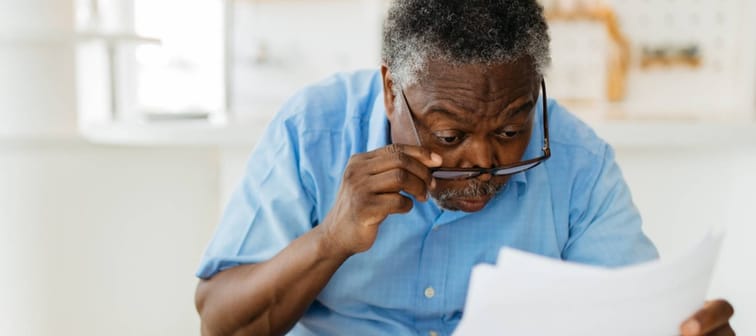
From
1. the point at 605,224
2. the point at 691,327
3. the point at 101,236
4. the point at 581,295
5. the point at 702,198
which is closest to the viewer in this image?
the point at 581,295

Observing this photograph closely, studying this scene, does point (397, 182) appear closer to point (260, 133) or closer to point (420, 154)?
point (420, 154)

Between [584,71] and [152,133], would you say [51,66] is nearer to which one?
[152,133]

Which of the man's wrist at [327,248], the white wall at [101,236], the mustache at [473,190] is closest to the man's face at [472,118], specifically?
the mustache at [473,190]

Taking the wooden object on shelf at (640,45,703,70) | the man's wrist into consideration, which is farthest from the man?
the wooden object on shelf at (640,45,703,70)

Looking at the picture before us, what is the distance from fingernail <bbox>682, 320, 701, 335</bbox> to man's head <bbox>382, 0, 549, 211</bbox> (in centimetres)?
29

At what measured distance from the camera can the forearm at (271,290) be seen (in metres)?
1.01

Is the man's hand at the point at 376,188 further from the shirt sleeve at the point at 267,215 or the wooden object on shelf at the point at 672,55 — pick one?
the wooden object on shelf at the point at 672,55

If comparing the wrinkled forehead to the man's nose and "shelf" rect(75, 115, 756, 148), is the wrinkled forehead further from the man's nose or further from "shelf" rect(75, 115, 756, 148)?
"shelf" rect(75, 115, 756, 148)

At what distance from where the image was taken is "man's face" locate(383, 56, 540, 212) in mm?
946

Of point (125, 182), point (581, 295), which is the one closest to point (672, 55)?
point (125, 182)

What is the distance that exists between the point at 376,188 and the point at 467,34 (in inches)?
8.7

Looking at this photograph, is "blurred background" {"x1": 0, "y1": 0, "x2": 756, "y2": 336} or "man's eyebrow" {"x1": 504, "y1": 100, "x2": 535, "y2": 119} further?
"blurred background" {"x1": 0, "y1": 0, "x2": 756, "y2": 336}

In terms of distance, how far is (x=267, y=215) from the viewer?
111 cm

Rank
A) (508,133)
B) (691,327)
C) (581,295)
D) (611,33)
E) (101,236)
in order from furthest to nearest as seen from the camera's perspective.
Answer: (611,33)
(101,236)
(508,133)
(691,327)
(581,295)
